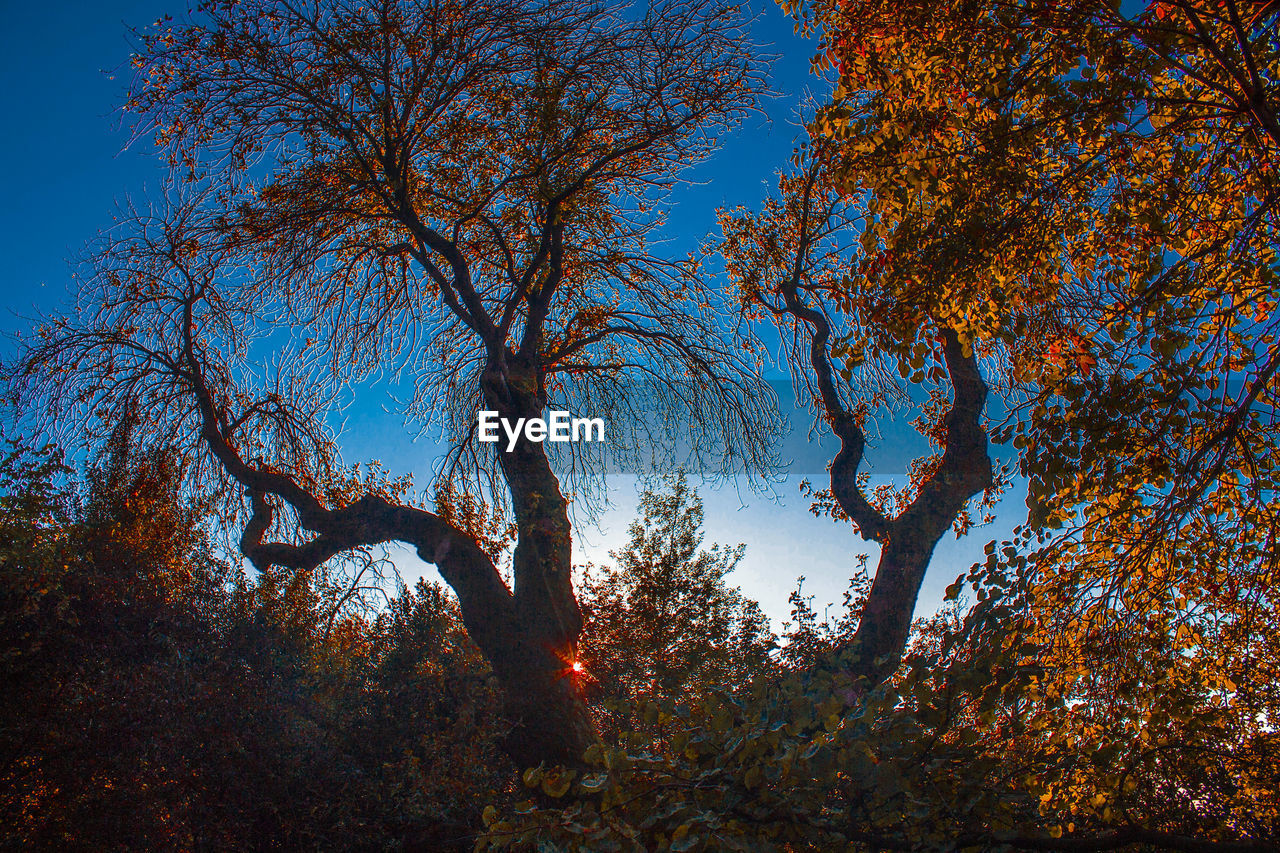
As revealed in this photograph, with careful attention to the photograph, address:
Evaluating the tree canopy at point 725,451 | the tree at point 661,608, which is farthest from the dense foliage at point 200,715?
the tree at point 661,608

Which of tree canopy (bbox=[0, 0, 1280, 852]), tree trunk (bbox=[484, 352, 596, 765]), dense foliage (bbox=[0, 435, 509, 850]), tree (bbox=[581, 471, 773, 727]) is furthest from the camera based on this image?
tree (bbox=[581, 471, 773, 727])

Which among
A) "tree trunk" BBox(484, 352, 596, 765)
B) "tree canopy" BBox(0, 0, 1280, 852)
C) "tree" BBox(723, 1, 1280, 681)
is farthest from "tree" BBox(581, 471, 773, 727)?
"tree" BBox(723, 1, 1280, 681)

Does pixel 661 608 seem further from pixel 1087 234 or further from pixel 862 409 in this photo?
pixel 1087 234

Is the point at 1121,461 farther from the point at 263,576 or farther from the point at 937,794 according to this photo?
the point at 263,576

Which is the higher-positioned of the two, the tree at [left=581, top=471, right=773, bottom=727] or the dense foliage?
the tree at [left=581, top=471, right=773, bottom=727]

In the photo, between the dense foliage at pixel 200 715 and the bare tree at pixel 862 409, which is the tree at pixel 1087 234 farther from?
the dense foliage at pixel 200 715

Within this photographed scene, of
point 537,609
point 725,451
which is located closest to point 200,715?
point 537,609

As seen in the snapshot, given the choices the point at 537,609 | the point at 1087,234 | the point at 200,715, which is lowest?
the point at 200,715

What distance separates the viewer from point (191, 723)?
6.59 meters

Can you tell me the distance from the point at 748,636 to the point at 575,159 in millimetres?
7268

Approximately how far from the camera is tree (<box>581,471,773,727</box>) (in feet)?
39.2

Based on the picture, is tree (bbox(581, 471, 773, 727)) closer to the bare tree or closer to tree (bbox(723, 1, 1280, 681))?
the bare tree

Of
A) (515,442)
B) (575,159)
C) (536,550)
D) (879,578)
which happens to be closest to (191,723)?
(536,550)

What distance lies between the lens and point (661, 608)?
12.6 metres
